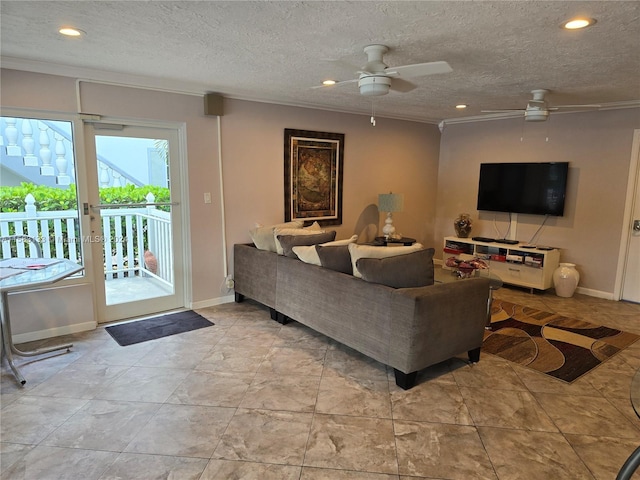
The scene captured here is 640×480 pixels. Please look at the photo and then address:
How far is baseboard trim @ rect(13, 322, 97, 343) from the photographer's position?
3.41m

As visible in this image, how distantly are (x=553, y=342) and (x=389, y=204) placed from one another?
2.64 m

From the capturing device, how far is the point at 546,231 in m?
5.33

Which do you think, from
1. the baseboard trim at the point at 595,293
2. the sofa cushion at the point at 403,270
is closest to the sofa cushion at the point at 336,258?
the sofa cushion at the point at 403,270

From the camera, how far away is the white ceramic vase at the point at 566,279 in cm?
492

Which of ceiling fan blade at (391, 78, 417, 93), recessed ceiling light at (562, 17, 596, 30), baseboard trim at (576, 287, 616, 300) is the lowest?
baseboard trim at (576, 287, 616, 300)

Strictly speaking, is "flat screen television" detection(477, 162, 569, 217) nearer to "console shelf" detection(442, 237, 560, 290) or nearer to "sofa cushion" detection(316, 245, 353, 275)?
"console shelf" detection(442, 237, 560, 290)

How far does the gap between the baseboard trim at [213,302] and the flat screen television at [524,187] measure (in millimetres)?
3792

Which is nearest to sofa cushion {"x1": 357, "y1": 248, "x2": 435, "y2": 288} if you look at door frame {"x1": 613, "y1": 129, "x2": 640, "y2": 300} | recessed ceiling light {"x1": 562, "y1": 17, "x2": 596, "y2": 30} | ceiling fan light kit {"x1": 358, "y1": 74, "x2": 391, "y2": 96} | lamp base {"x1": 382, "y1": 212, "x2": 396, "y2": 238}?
ceiling fan light kit {"x1": 358, "y1": 74, "x2": 391, "y2": 96}

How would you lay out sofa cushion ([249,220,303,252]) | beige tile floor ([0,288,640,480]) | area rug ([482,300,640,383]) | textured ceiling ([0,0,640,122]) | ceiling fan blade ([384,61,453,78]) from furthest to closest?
sofa cushion ([249,220,303,252])
area rug ([482,300,640,383])
ceiling fan blade ([384,61,453,78])
textured ceiling ([0,0,640,122])
beige tile floor ([0,288,640,480])

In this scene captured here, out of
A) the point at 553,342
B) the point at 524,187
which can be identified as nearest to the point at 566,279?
the point at 524,187

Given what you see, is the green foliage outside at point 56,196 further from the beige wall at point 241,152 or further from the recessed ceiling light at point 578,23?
the recessed ceiling light at point 578,23

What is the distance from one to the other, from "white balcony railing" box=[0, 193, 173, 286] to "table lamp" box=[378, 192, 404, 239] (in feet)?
9.19

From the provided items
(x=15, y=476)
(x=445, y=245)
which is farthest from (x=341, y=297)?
(x=445, y=245)

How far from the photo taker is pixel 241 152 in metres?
4.49
